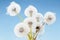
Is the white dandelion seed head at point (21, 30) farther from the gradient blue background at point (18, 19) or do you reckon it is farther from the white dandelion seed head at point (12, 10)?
the gradient blue background at point (18, 19)

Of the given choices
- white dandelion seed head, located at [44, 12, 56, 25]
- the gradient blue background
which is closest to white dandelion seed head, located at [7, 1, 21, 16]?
white dandelion seed head, located at [44, 12, 56, 25]

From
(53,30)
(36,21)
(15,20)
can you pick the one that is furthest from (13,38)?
(36,21)

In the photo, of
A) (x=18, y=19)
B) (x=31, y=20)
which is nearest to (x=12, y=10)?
(x=31, y=20)

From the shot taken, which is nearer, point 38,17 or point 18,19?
point 38,17

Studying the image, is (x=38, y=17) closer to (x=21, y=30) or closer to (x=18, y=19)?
(x=21, y=30)

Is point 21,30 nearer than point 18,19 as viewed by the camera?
Yes

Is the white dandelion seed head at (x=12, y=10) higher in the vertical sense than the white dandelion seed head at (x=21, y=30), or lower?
higher

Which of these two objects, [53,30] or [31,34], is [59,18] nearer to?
[53,30]

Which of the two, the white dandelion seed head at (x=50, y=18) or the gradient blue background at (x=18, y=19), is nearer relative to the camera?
the white dandelion seed head at (x=50, y=18)

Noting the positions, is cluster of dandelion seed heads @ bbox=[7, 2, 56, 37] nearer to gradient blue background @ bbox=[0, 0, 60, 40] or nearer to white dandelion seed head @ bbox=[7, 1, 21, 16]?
white dandelion seed head @ bbox=[7, 1, 21, 16]

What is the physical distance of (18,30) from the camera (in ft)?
2.47

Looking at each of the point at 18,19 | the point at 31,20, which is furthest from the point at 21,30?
Result: the point at 18,19

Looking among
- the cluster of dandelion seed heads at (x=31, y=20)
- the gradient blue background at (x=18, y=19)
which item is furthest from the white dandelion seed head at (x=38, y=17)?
the gradient blue background at (x=18, y=19)

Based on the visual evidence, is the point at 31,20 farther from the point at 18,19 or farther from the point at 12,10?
the point at 18,19
